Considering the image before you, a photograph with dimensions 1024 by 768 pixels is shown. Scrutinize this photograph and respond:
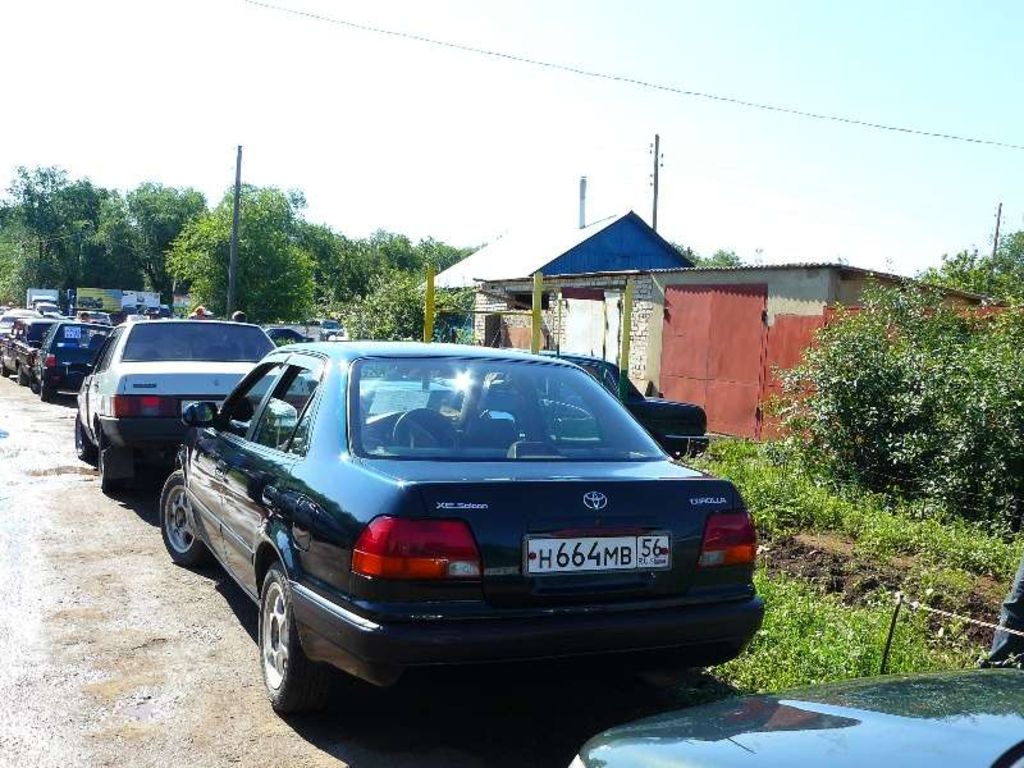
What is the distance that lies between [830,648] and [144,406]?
5.93 m

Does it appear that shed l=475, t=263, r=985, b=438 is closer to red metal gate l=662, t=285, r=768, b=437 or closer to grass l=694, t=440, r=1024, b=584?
red metal gate l=662, t=285, r=768, b=437

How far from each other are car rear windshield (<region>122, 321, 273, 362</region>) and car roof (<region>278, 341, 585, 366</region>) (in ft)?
15.7

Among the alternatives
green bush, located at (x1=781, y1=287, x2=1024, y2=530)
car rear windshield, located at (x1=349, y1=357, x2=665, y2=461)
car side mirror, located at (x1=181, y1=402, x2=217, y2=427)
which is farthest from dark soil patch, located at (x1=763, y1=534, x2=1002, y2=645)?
car side mirror, located at (x1=181, y1=402, x2=217, y2=427)

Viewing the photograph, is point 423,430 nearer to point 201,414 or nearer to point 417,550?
point 417,550

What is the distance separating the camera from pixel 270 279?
46094mm

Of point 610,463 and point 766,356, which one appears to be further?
point 766,356

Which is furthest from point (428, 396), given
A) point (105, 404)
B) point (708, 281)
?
point (708, 281)

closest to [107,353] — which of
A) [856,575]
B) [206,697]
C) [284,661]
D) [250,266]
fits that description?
[206,697]

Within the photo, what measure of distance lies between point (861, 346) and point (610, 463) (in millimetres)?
6390

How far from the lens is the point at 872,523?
7426mm

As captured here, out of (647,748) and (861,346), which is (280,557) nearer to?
(647,748)

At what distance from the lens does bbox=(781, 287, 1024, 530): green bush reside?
7.92 m

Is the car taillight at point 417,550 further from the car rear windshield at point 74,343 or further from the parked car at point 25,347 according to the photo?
the parked car at point 25,347

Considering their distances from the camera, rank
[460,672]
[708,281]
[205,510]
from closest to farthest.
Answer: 1. [460,672]
2. [205,510]
3. [708,281]
